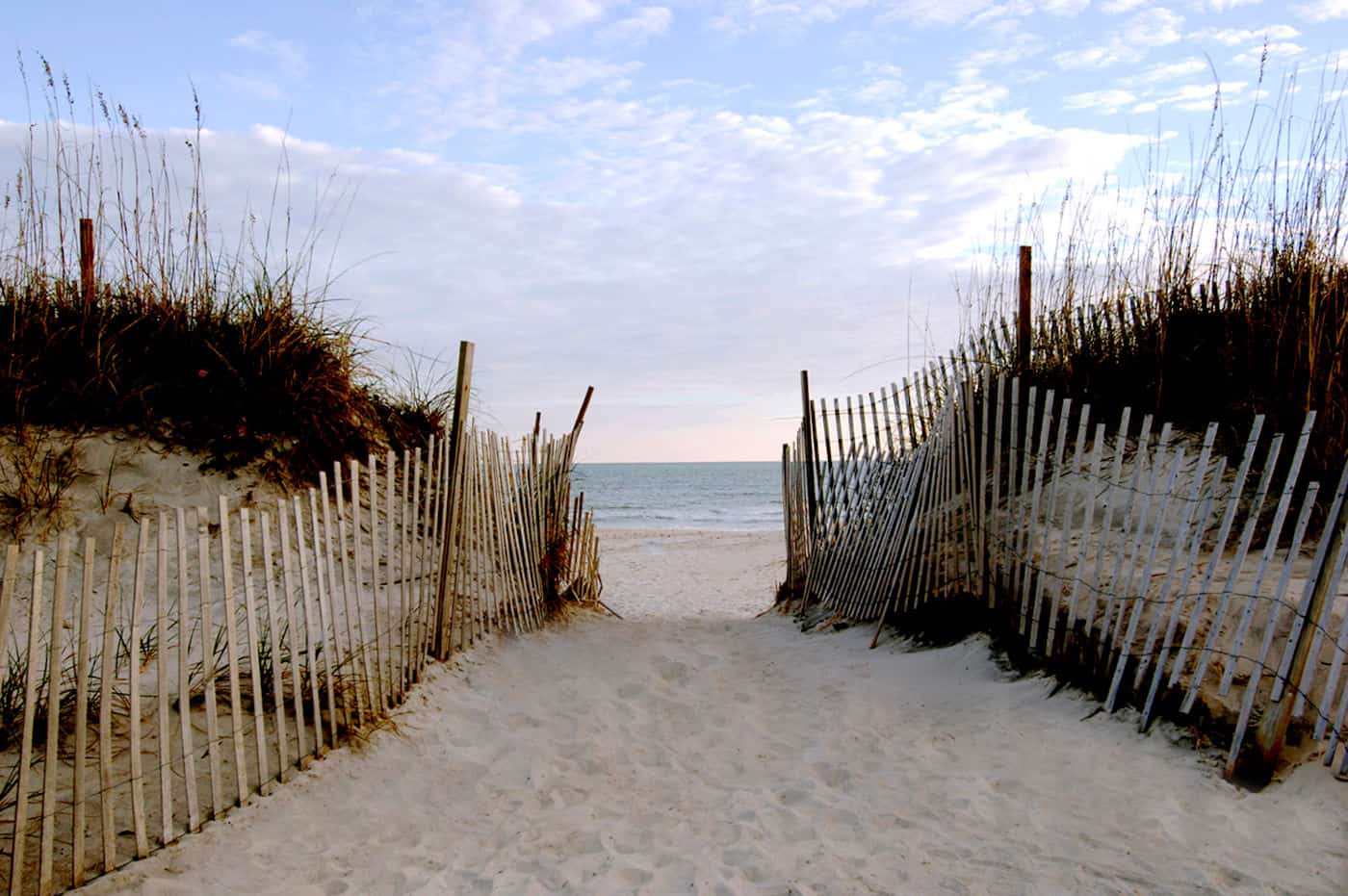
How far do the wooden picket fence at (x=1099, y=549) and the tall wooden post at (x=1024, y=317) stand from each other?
0.69 ft

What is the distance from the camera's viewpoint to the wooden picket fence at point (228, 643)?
2.83 m

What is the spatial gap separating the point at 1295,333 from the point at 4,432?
846 centimetres

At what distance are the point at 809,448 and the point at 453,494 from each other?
327 cm

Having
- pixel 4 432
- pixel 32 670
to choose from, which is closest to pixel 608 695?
pixel 32 670

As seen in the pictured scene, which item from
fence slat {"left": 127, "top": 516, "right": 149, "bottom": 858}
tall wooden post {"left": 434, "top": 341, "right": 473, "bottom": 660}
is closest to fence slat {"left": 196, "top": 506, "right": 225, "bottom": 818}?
fence slat {"left": 127, "top": 516, "right": 149, "bottom": 858}

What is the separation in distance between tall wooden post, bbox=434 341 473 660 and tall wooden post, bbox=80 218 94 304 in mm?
3116

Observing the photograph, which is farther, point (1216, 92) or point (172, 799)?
point (1216, 92)

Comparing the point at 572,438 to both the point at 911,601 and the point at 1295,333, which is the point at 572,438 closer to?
the point at 911,601

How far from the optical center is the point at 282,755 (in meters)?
3.69

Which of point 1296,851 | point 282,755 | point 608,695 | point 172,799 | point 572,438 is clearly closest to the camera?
point 1296,851

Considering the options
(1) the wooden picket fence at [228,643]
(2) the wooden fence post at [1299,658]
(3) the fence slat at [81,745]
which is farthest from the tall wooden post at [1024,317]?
(3) the fence slat at [81,745]

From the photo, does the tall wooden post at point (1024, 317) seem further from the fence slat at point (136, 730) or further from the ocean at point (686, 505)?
the ocean at point (686, 505)

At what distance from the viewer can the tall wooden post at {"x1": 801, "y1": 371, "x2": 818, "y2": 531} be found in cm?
740

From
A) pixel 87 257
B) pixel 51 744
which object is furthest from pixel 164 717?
pixel 87 257
